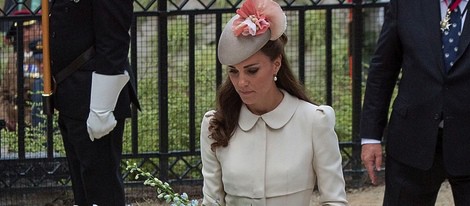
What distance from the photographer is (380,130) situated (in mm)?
5188

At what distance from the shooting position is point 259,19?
4176 mm

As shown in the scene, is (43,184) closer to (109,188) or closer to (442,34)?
(109,188)

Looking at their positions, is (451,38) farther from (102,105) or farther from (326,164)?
(102,105)

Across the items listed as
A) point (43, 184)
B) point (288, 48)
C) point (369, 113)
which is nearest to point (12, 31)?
point (43, 184)

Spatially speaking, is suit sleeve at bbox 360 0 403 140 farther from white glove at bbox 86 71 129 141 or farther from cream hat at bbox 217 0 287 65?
white glove at bbox 86 71 129 141

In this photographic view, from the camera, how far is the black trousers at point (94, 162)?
5688mm

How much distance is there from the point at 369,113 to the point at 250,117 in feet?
3.25

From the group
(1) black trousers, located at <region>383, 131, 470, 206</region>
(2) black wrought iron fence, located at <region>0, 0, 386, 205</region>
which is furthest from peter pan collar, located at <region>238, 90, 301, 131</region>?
(2) black wrought iron fence, located at <region>0, 0, 386, 205</region>

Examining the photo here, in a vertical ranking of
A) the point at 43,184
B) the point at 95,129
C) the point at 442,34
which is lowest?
the point at 43,184

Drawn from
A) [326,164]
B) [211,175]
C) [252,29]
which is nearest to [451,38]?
[326,164]

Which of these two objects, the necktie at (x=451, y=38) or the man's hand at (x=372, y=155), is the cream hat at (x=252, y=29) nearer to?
the necktie at (x=451, y=38)

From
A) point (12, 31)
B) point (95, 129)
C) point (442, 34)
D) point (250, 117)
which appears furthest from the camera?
point (12, 31)

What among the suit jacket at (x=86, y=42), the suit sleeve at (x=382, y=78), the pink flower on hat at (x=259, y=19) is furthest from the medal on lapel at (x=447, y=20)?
the suit jacket at (x=86, y=42)

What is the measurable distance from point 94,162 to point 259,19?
178 cm
